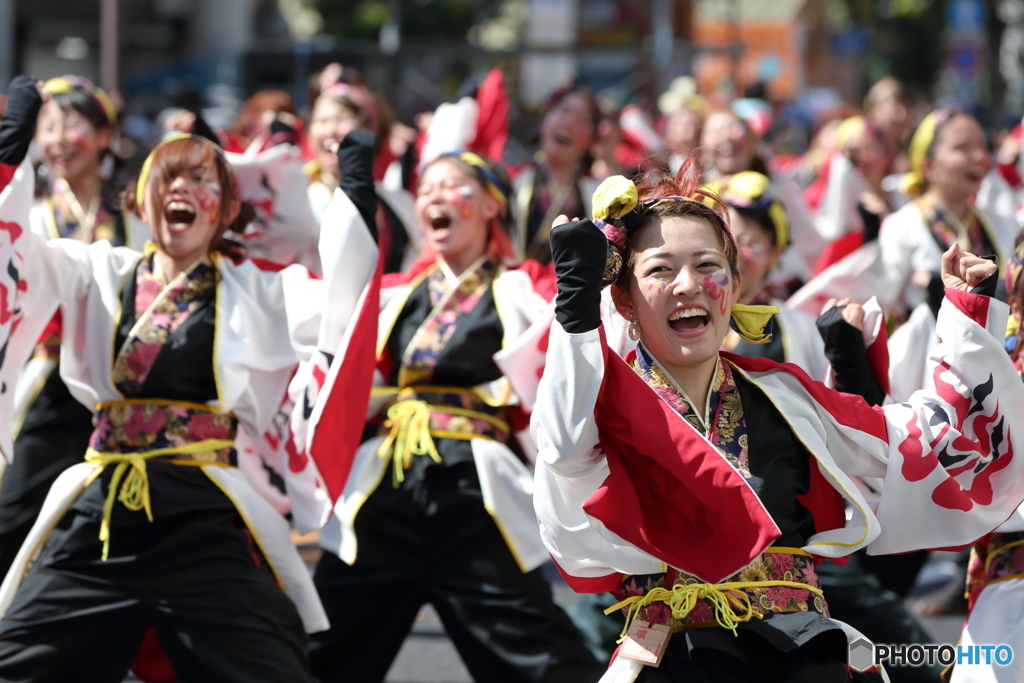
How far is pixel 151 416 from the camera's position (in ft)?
10.2

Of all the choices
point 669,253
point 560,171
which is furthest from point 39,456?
point 560,171

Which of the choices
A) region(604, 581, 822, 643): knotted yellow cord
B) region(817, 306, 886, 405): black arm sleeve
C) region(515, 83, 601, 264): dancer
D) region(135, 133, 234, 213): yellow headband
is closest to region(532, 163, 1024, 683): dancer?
region(604, 581, 822, 643): knotted yellow cord

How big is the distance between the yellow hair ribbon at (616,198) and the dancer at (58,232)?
68.9 inches

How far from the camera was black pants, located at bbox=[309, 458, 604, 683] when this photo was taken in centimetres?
328

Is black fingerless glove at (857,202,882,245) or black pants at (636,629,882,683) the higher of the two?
black fingerless glove at (857,202,882,245)

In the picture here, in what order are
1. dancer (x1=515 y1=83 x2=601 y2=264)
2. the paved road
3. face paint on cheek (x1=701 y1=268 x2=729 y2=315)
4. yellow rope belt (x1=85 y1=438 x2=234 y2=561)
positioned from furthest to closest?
1. dancer (x1=515 y1=83 x2=601 y2=264)
2. the paved road
3. yellow rope belt (x1=85 y1=438 x2=234 y2=561)
4. face paint on cheek (x1=701 y1=268 x2=729 y2=315)

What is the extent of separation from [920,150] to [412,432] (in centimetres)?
273

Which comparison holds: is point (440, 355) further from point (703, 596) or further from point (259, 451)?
point (703, 596)

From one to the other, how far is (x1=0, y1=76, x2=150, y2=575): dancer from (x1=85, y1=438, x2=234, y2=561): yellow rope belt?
0.52 meters

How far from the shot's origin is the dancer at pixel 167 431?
2.91m

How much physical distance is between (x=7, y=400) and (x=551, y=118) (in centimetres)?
353

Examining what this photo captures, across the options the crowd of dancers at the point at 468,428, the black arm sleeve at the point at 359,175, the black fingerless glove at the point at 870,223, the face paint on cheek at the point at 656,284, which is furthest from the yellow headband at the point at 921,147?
the face paint on cheek at the point at 656,284

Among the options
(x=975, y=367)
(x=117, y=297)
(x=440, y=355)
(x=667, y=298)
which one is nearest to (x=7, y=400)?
(x=117, y=297)

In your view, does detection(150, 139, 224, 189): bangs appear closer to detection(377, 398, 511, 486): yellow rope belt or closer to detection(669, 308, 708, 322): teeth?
detection(377, 398, 511, 486): yellow rope belt
